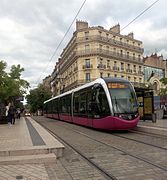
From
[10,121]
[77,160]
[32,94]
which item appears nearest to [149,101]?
[10,121]

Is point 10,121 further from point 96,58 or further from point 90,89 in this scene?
point 96,58

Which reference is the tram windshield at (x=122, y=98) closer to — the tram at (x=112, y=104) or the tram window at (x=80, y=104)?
the tram at (x=112, y=104)

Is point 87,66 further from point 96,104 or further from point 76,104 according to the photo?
point 96,104

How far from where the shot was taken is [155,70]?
87.2 meters

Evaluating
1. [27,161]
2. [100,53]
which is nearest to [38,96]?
[100,53]

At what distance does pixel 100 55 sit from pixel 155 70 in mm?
24561

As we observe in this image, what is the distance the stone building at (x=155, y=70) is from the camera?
83.5 m

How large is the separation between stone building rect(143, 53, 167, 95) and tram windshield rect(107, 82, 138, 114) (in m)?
64.9

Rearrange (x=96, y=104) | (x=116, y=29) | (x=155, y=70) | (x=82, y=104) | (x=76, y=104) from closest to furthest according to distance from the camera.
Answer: (x=96, y=104)
(x=82, y=104)
(x=76, y=104)
(x=116, y=29)
(x=155, y=70)

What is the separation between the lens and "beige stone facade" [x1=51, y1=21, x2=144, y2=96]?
68.7 m

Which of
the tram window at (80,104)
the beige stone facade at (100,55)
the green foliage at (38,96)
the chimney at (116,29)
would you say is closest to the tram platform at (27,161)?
the tram window at (80,104)

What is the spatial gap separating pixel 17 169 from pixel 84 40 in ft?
209

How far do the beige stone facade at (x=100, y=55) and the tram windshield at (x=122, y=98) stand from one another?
4692cm

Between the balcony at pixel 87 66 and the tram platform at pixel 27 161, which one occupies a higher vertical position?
the balcony at pixel 87 66
